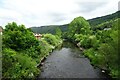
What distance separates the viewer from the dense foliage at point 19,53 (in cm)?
3094

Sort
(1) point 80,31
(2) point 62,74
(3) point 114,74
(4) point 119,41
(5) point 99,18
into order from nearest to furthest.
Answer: (4) point 119,41, (3) point 114,74, (2) point 62,74, (1) point 80,31, (5) point 99,18

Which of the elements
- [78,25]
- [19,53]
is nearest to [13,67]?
[19,53]

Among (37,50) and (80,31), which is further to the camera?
(80,31)

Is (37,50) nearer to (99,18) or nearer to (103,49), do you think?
(103,49)

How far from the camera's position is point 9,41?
39.6 metres

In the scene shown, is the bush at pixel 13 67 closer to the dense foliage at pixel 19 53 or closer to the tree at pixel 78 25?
the dense foliage at pixel 19 53

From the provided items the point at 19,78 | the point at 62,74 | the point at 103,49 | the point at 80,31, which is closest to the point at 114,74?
the point at 103,49

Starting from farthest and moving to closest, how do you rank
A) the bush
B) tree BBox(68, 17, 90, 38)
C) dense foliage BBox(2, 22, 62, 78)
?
tree BBox(68, 17, 90, 38) < dense foliage BBox(2, 22, 62, 78) < the bush

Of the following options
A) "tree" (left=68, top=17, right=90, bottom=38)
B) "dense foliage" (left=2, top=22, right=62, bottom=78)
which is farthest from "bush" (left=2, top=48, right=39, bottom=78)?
"tree" (left=68, top=17, right=90, bottom=38)

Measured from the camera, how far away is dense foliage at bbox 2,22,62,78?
1218 inches

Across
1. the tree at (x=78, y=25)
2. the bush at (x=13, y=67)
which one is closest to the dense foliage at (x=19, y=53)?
the bush at (x=13, y=67)

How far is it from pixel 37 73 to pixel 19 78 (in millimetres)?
6566

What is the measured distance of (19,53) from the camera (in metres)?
38.0

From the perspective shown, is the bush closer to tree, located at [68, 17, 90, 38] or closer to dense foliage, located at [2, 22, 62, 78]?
dense foliage, located at [2, 22, 62, 78]
